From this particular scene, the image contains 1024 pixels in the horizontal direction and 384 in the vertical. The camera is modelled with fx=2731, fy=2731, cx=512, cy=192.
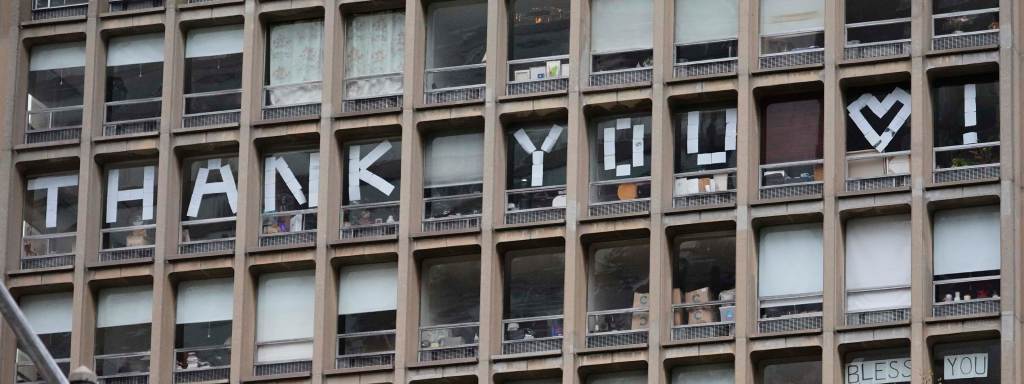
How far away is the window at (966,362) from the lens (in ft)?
185

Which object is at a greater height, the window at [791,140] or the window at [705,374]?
the window at [791,140]

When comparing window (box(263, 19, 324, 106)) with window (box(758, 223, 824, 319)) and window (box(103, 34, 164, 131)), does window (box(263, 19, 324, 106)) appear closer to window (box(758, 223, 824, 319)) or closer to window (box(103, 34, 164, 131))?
window (box(103, 34, 164, 131))

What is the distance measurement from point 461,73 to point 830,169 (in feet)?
29.9

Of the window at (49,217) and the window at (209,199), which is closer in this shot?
the window at (209,199)

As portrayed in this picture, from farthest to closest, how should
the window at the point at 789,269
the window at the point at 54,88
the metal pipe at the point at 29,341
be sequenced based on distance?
the window at the point at 54,88
the window at the point at 789,269
the metal pipe at the point at 29,341

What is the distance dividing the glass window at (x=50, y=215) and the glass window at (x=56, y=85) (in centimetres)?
140

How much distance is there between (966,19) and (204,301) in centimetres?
1839

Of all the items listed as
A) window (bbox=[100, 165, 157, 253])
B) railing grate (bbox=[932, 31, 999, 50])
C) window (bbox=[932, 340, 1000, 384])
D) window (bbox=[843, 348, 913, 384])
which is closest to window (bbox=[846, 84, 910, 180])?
railing grate (bbox=[932, 31, 999, 50])

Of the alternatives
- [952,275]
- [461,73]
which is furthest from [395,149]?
[952,275]

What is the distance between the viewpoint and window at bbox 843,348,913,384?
57.2 meters

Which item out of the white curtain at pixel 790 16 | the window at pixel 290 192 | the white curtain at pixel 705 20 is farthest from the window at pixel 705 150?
the window at pixel 290 192

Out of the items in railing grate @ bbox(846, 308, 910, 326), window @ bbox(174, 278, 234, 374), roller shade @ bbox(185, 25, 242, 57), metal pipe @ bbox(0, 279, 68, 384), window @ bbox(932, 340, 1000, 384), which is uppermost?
roller shade @ bbox(185, 25, 242, 57)

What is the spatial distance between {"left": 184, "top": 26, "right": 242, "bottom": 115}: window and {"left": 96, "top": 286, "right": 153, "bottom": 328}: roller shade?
442cm

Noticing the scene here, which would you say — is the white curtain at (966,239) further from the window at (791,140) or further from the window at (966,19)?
the window at (966,19)
